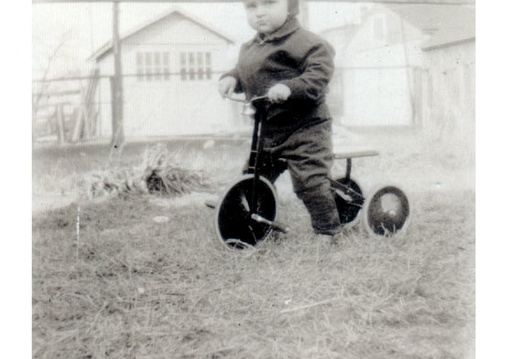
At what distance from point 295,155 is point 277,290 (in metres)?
0.32

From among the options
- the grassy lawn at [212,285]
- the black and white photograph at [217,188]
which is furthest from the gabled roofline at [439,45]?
the grassy lawn at [212,285]

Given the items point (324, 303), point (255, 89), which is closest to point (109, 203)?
point (255, 89)

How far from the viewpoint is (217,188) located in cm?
126

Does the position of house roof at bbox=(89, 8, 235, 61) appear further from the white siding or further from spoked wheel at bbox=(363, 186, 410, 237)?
spoked wheel at bbox=(363, 186, 410, 237)

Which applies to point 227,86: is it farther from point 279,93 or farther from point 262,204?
point 262,204

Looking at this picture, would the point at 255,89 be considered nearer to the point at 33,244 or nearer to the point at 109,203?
the point at 109,203

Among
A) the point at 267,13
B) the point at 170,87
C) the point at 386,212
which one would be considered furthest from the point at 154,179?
the point at 386,212

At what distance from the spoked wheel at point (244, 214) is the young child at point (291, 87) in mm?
52

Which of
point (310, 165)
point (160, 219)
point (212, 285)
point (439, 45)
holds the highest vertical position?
point (439, 45)

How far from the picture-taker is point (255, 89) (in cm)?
124

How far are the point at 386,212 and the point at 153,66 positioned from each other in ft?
2.21

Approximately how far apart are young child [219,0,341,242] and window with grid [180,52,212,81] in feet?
0.14

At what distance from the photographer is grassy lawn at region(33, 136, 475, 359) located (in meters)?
1.14

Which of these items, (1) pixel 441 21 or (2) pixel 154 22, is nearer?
(2) pixel 154 22
